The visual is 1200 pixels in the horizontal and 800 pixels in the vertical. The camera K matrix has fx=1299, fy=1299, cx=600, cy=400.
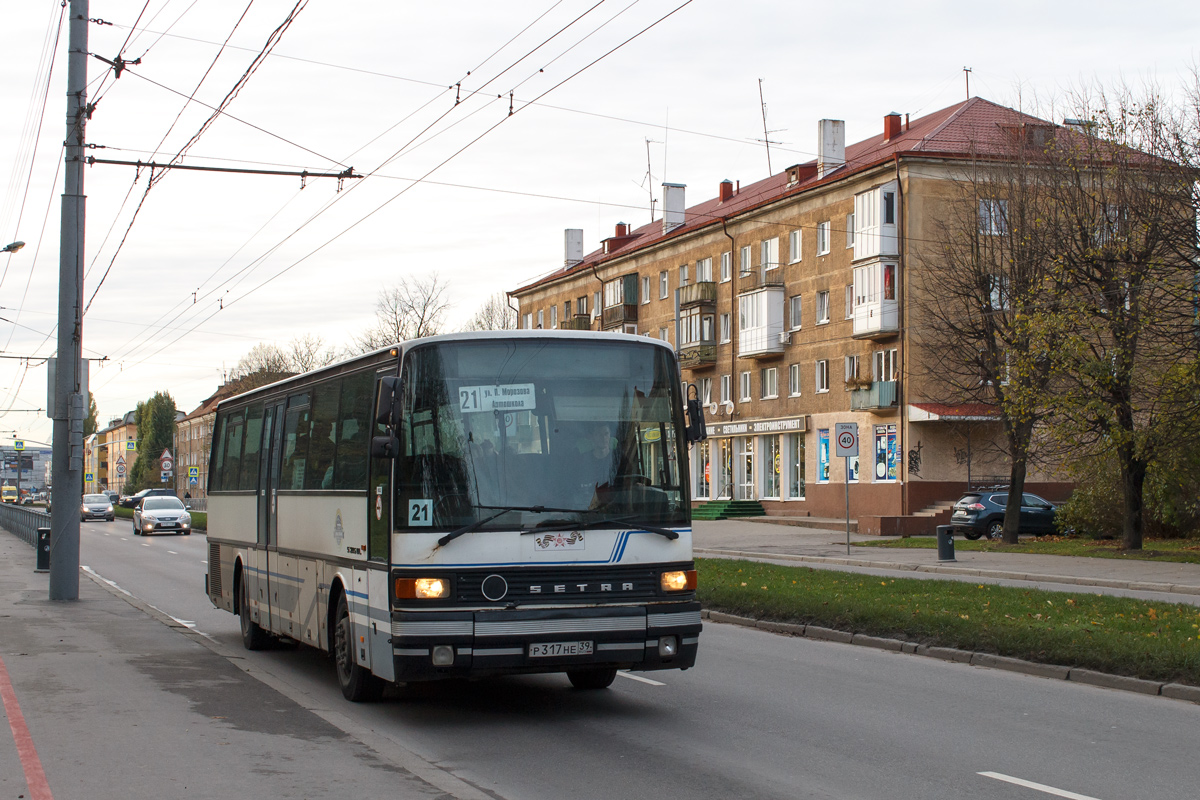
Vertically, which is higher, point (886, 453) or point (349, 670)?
point (886, 453)

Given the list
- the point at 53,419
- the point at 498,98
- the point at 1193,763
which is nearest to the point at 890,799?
the point at 1193,763

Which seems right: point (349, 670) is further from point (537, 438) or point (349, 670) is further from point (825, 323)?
point (825, 323)

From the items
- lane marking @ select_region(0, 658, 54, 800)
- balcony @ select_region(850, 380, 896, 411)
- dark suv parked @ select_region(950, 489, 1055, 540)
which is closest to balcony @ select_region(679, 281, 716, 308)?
balcony @ select_region(850, 380, 896, 411)

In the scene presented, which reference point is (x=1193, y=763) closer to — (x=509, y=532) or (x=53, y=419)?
(x=509, y=532)

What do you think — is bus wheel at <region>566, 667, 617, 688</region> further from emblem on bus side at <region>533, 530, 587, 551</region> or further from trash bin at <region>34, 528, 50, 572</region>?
trash bin at <region>34, 528, 50, 572</region>

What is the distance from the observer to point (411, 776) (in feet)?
23.7

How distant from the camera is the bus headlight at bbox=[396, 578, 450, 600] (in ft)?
28.8

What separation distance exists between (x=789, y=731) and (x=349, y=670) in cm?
346

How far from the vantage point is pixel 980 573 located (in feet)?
81.8

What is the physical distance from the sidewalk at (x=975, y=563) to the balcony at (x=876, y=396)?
255 inches

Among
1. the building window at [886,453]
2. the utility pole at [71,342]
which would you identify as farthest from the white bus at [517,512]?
the building window at [886,453]

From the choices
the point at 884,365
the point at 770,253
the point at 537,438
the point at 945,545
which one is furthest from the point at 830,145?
the point at 537,438

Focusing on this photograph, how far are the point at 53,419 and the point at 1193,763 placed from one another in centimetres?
1492

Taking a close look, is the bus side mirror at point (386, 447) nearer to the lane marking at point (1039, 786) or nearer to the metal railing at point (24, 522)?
the lane marking at point (1039, 786)
